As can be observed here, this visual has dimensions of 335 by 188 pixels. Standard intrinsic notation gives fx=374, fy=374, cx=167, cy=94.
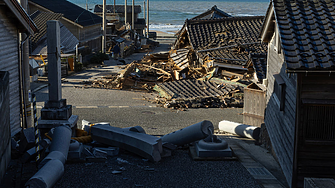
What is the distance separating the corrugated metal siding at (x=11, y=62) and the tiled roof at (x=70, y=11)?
22.7 metres

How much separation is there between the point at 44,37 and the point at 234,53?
1541cm

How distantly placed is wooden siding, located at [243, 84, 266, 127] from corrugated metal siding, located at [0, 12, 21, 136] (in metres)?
8.33

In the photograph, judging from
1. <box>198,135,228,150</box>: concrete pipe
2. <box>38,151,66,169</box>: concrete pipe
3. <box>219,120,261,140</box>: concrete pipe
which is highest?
<box>38,151,66,169</box>: concrete pipe

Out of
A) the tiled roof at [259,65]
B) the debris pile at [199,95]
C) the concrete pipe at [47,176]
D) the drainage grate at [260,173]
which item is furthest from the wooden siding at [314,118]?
the debris pile at [199,95]

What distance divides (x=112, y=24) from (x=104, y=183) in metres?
39.6

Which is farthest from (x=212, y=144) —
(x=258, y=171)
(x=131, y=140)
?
(x=131, y=140)

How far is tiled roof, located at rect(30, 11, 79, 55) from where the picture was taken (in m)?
28.7

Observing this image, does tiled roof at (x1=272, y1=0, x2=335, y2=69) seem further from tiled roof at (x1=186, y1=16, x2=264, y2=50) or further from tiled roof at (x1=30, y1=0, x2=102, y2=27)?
tiled roof at (x1=30, y1=0, x2=102, y2=27)

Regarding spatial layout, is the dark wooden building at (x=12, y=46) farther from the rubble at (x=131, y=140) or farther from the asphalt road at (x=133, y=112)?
the asphalt road at (x=133, y=112)

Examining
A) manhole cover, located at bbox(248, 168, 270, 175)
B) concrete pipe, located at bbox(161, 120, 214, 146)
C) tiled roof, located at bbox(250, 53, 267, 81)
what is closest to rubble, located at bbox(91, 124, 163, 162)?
concrete pipe, located at bbox(161, 120, 214, 146)

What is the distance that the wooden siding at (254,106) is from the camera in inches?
549

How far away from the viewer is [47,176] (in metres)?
6.69

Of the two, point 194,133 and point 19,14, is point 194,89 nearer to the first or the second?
point 194,133

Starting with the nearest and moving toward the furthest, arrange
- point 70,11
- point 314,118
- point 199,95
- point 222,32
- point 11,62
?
1. point 314,118
2. point 11,62
3. point 199,95
4. point 222,32
5. point 70,11
